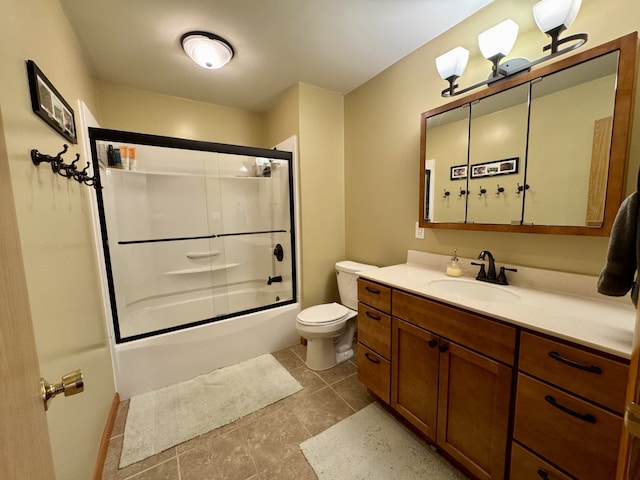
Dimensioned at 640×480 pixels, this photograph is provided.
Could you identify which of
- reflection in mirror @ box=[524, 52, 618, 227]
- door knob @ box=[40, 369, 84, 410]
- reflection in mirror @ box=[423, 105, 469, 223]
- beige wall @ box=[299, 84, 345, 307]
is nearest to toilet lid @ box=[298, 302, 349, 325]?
beige wall @ box=[299, 84, 345, 307]

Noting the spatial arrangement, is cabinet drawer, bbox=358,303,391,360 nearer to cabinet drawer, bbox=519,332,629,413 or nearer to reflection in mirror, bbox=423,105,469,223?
cabinet drawer, bbox=519,332,629,413

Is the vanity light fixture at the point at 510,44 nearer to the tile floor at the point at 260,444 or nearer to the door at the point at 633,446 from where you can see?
the door at the point at 633,446

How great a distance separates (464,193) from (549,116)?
52 centimetres

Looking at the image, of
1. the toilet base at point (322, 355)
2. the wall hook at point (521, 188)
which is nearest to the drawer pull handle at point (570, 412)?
the wall hook at point (521, 188)

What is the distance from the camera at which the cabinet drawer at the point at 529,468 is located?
0.90 meters

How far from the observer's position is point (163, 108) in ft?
8.11

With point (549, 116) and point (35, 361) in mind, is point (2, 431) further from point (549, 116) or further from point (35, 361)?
point (549, 116)

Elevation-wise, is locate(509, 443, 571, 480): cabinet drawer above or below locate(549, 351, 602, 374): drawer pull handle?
below

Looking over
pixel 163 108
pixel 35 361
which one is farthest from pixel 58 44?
pixel 35 361

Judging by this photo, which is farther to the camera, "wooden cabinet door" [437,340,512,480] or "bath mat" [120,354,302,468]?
"bath mat" [120,354,302,468]

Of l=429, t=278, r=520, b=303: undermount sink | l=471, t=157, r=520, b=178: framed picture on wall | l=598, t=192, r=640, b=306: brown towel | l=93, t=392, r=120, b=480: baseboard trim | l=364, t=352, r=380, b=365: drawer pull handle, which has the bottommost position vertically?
l=93, t=392, r=120, b=480: baseboard trim

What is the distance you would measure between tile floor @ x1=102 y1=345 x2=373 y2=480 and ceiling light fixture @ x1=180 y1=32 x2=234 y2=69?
2.41m

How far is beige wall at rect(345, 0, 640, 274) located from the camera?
3.88ft

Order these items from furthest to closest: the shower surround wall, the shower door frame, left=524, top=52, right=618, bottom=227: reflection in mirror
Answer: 1. the shower surround wall
2. the shower door frame
3. left=524, top=52, right=618, bottom=227: reflection in mirror
